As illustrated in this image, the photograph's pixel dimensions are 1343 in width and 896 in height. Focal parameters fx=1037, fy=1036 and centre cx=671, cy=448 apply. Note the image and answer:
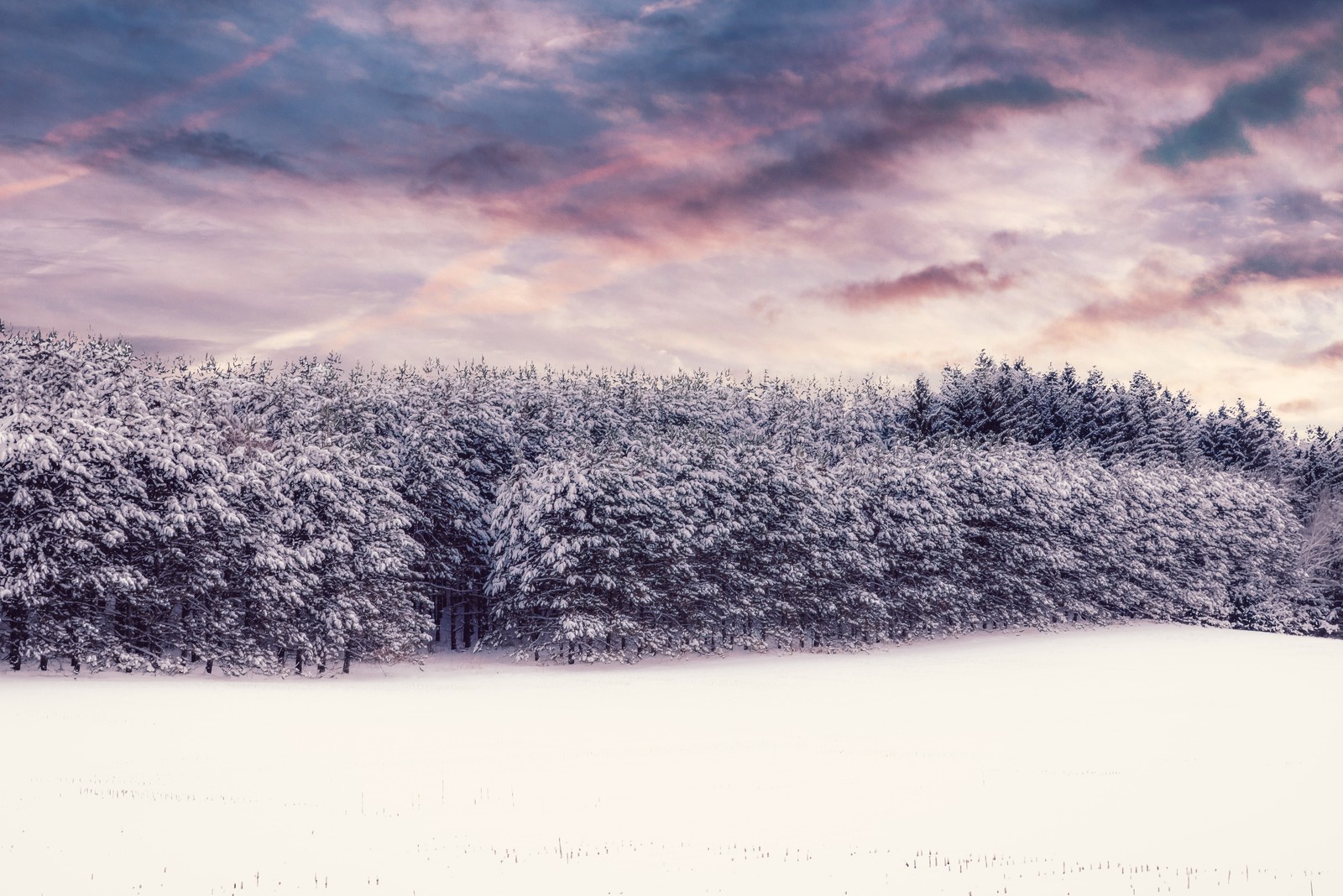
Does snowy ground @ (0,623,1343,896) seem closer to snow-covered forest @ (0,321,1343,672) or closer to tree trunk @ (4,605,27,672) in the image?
tree trunk @ (4,605,27,672)

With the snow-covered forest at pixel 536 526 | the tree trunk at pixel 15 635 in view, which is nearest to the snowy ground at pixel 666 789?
the tree trunk at pixel 15 635

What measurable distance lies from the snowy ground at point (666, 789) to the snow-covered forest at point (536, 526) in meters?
4.26

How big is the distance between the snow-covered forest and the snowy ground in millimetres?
4257

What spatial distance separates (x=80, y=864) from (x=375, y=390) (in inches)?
1813

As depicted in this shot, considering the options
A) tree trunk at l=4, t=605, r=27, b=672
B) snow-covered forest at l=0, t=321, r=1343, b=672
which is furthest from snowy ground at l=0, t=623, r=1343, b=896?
snow-covered forest at l=0, t=321, r=1343, b=672

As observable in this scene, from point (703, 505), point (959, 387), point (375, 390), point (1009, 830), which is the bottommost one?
point (1009, 830)

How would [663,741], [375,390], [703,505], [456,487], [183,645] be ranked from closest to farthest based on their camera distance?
[663,741] → [183,645] → [703,505] → [456,487] → [375,390]

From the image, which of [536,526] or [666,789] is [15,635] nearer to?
[536,526]

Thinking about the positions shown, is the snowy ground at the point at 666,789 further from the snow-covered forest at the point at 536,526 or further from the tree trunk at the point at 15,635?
the snow-covered forest at the point at 536,526

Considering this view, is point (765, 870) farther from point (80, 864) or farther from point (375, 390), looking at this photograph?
point (375, 390)

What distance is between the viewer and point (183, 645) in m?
37.4

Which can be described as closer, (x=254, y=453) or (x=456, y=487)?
(x=254, y=453)

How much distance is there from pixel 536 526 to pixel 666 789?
85.7ft

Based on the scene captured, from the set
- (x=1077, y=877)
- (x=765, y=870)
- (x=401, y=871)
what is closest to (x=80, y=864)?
(x=401, y=871)
